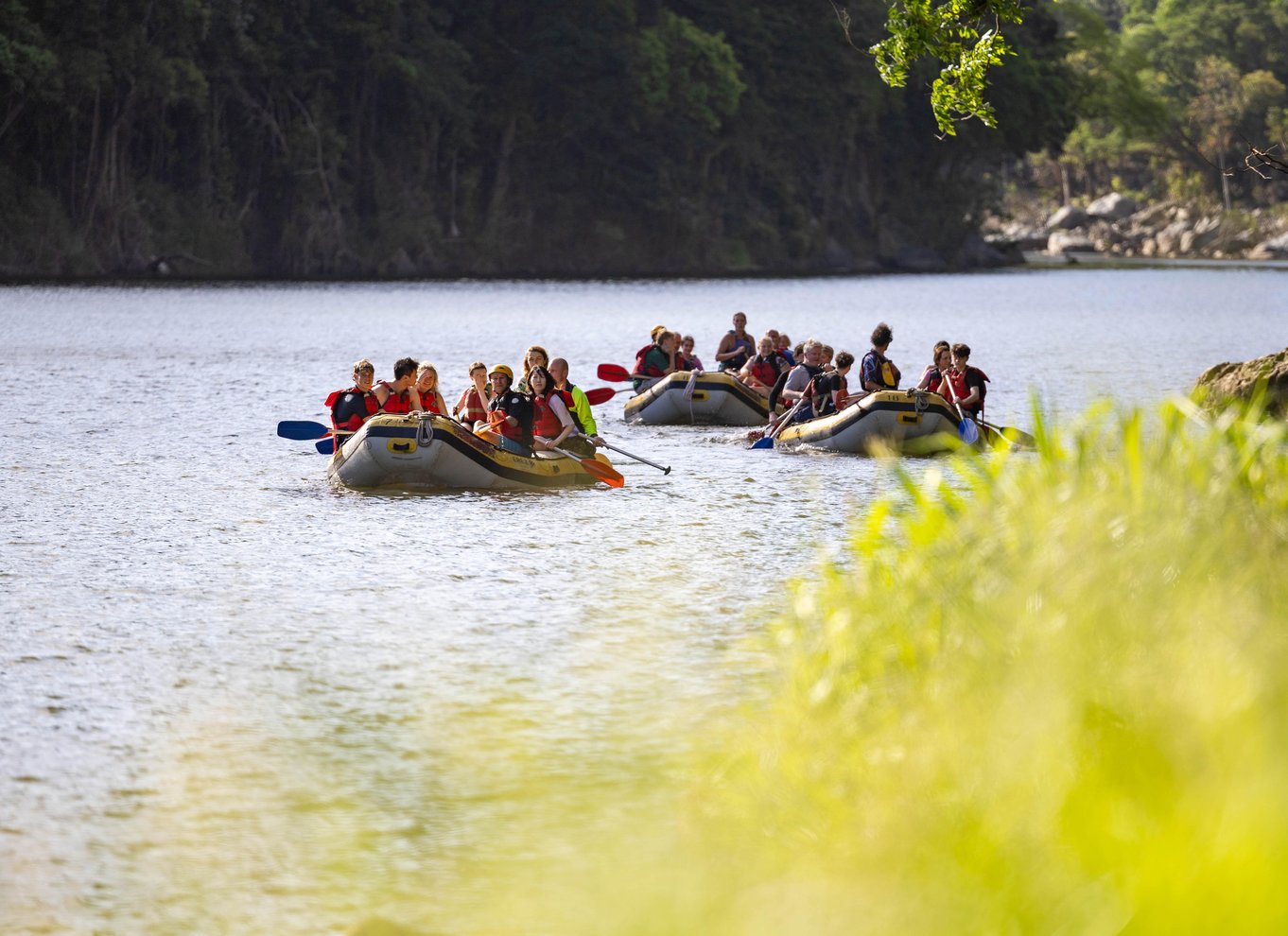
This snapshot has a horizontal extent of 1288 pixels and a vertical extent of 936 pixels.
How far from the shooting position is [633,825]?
7586mm

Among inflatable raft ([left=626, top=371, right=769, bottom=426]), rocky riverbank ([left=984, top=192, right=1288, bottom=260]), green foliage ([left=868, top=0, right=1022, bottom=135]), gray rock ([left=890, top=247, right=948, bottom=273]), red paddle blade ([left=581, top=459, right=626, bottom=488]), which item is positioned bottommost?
red paddle blade ([left=581, top=459, right=626, bottom=488])

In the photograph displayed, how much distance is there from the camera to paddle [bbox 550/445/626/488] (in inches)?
728

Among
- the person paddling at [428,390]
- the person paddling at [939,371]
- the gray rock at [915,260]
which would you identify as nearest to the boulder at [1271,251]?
the gray rock at [915,260]

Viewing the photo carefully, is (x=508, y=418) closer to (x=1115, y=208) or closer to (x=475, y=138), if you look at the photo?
(x=475, y=138)

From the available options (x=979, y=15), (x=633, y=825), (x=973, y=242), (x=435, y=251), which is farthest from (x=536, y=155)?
(x=633, y=825)

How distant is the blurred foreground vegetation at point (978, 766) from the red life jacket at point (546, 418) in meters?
10.0

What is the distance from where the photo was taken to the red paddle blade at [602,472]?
727 inches

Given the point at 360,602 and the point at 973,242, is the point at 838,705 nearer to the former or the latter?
the point at 360,602

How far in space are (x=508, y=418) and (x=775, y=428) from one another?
17.4ft

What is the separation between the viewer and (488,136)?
8162 centimetres

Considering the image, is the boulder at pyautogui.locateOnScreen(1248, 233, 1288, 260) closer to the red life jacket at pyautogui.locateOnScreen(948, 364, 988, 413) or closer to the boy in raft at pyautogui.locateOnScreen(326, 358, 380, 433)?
the red life jacket at pyautogui.locateOnScreen(948, 364, 988, 413)

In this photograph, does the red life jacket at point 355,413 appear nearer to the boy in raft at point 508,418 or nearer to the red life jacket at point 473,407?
the red life jacket at point 473,407

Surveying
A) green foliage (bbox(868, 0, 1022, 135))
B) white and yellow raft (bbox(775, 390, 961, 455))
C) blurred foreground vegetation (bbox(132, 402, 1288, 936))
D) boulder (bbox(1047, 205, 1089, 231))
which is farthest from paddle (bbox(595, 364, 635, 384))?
boulder (bbox(1047, 205, 1089, 231))

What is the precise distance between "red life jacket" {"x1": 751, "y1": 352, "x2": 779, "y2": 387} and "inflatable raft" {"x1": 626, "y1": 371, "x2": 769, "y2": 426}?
57cm
